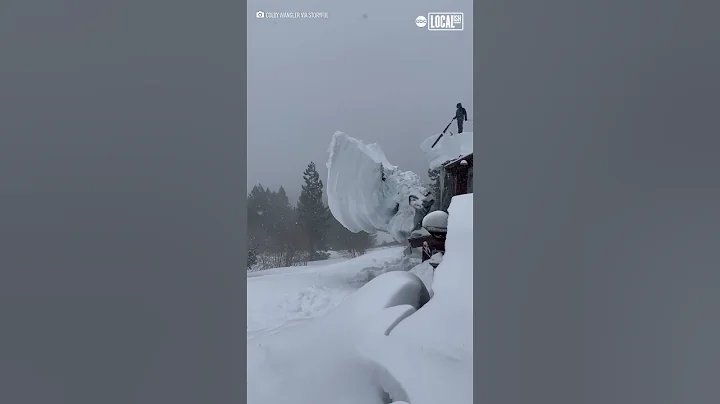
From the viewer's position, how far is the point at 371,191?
1.43 meters

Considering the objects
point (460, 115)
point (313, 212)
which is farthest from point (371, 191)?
point (460, 115)

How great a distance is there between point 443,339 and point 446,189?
45 cm

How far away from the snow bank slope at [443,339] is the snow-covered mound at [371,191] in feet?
0.48

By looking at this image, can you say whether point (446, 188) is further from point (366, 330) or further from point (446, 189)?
point (366, 330)

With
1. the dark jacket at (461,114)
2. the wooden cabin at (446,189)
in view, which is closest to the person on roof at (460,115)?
the dark jacket at (461,114)

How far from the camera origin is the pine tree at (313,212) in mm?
1293

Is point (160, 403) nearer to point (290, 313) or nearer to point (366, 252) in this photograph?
point (290, 313)

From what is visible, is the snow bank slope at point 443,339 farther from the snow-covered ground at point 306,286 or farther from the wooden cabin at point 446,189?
the snow-covered ground at point 306,286

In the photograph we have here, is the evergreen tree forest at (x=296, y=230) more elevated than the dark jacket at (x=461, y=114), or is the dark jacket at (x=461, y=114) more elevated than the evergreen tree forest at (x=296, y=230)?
the dark jacket at (x=461, y=114)

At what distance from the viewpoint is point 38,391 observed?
907mm

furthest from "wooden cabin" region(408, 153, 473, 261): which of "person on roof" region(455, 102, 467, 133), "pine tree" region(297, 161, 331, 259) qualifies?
"pine tree" region(297, 161, 331, 259)

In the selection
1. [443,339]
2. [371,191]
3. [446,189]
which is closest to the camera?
[443,339]

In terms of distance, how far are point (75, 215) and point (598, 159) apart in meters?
1.25

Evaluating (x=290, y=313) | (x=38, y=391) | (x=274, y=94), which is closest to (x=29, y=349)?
(x=38, y=391)
